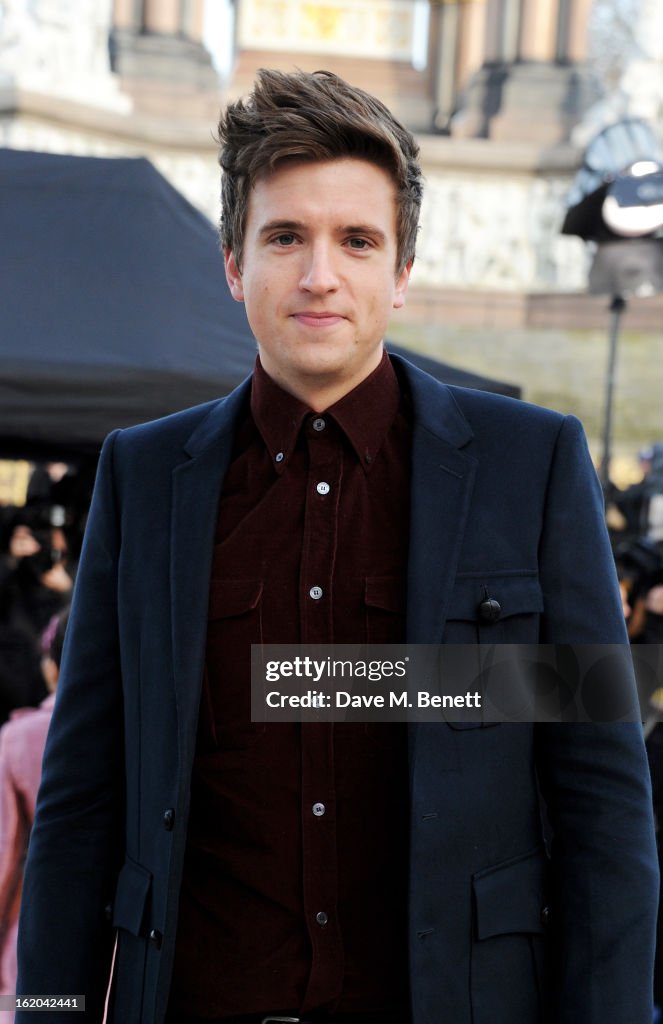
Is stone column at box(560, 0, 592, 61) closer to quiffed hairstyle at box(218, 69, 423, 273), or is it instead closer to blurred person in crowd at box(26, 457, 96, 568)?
blurred person in crowd at box(26, 457, 96, 568)

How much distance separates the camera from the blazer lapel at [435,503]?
1818 millimetres

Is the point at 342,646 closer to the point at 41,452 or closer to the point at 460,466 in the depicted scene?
the point at 460,466

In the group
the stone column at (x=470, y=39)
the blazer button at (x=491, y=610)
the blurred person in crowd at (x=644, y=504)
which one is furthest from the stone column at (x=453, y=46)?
the blazer button at (x=491, y=610)

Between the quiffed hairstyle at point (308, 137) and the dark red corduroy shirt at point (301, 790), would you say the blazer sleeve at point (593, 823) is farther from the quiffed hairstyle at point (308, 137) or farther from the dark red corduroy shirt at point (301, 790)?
the quiffed hairstyle at point (308, 137)

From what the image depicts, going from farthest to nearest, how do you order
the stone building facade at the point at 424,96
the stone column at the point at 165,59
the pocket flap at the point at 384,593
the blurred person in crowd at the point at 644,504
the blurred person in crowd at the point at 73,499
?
1. the stone column at the point at 165,59
2. the stone building facade at the point at 424,96
3. the blurred person in crowd at the point at 644,504
4. the blurred person in crowd at the point at 73,499
5. the pocket flap at the point at 384,593

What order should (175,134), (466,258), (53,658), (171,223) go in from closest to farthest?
(53,658) → (171,223) → (175,134) → (466,258)

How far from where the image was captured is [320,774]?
5.93 feet

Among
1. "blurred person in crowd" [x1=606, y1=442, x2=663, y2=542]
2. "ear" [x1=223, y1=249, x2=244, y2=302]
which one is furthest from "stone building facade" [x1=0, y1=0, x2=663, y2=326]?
"ear" [x1=223, y1=249, x2=244, y2=302]

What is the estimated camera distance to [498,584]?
1838 millimetres

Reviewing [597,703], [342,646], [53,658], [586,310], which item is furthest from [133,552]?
[586,310]

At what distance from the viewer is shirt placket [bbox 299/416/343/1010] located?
1.75m

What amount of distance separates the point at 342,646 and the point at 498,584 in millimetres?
205

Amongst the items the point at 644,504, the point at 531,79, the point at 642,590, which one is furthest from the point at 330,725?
the point at 531,79

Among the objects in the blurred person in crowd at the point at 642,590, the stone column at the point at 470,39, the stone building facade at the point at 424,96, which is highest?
the stone column at the point at 470,39
